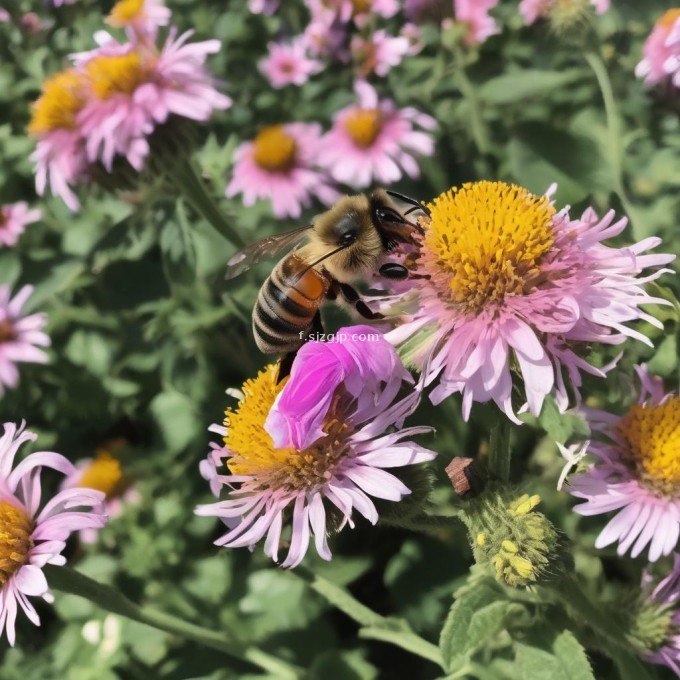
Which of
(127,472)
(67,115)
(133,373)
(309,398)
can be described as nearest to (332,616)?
(127,472)

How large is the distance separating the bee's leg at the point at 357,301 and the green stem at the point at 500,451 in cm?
33

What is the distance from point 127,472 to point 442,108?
2186 millimetres

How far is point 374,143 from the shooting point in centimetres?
354

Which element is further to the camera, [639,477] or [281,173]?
[281,173]

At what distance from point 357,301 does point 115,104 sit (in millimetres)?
1434

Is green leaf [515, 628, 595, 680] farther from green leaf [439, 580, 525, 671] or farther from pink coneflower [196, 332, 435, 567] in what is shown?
pink coneflower [196, 332, 435, 567]

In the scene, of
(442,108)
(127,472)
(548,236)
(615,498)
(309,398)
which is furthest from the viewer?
(442,108)

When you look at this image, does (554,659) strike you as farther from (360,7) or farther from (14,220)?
(360,7)

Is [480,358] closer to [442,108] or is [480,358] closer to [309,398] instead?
[309,398]

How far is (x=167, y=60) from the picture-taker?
8.93ft

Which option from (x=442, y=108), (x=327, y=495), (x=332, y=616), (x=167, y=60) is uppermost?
(x=167, y=60)

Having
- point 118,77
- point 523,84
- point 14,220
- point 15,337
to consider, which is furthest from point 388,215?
point 14,220

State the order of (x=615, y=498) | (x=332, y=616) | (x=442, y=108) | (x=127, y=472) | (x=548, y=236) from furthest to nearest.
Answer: (x=442, y=108) → (x=127, y=472) → (x=332, y=616) → (x=615, y=498) → (x=548, y=236)

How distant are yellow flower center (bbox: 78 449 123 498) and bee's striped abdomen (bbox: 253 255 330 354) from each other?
5.31 ft
